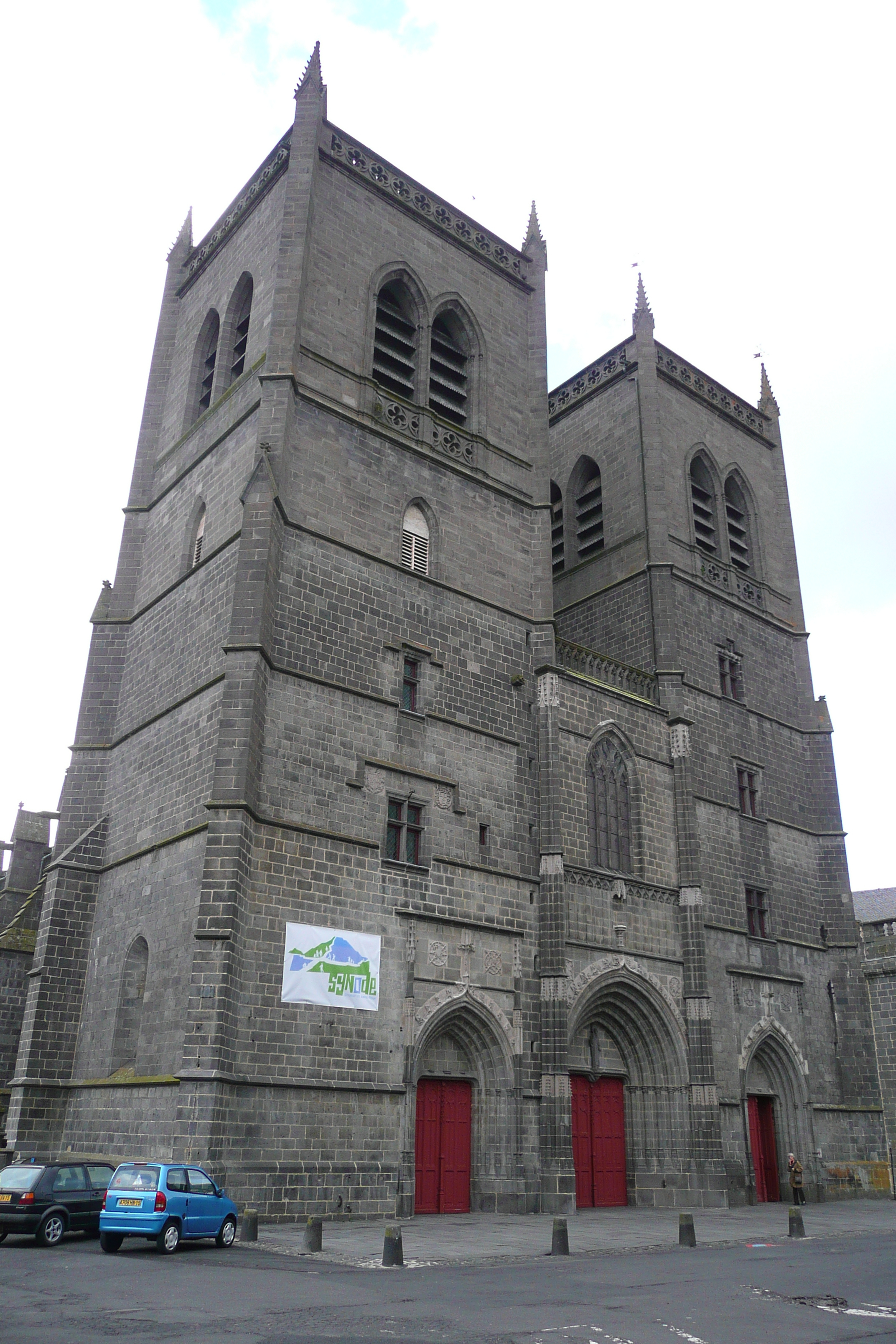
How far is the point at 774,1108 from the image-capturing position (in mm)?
28125

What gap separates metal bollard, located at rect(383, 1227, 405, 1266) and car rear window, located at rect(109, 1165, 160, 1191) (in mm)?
3192

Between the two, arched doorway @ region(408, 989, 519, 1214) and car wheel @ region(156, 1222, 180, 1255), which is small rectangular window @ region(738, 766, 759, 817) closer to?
arched doorway @ region(408, 989, 519, 1214)

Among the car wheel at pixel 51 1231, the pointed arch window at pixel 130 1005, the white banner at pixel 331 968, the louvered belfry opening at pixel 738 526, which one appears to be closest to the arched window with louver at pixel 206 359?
the pointed arch window at pixel 130 1005

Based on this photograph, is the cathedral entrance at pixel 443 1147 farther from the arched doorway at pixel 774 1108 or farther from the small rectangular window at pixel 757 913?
the small rectangular window at pixel 757 913

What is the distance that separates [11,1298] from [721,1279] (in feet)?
26.3

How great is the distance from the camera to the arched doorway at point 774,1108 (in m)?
27.5

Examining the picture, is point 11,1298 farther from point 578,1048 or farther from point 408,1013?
point 578,1048

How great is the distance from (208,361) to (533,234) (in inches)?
429

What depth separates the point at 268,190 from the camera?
90.8ft

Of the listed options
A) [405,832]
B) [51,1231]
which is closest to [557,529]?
[405,832]

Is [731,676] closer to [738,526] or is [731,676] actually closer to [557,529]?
[738,526]

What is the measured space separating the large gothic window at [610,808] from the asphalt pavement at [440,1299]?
1143 centimetres

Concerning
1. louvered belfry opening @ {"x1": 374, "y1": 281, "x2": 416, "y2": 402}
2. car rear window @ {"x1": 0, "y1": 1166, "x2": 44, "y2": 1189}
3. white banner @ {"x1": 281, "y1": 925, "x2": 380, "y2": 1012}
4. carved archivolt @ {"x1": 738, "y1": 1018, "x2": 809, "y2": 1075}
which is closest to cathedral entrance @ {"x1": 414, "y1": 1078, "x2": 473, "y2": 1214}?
white banner @ {"x1": 281, "y1": 925, "x2": 380, "y2": 1012}

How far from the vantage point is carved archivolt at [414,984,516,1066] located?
21.2m
